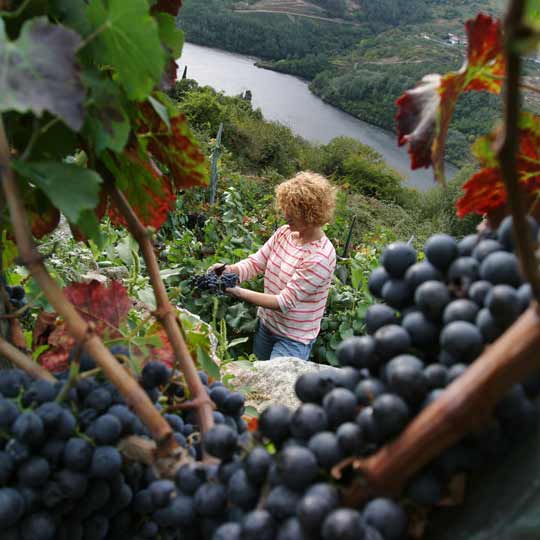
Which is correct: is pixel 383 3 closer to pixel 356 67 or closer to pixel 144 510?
pixel 356 67

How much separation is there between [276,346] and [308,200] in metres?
0.88

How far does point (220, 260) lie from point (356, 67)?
1487 inches

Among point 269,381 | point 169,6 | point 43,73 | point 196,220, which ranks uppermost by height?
point 169,6

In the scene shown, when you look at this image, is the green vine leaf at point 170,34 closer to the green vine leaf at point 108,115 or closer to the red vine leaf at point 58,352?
the green vine leaf at point 108,115

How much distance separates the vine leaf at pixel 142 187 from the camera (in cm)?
75

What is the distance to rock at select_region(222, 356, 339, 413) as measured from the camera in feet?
5.85

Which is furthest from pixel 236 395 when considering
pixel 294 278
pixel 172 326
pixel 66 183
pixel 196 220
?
pixel 196 220

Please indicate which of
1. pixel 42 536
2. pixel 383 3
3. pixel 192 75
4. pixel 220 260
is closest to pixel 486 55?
pixel 42 536

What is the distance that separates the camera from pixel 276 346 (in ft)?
10.3

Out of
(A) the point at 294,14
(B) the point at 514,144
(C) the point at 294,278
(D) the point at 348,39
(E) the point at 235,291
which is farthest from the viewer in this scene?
(A) the point at 294,14

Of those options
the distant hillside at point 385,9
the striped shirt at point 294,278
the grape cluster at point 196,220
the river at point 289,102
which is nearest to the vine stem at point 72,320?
the striped shirt at point 294,278

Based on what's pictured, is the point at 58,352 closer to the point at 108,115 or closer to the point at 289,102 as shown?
the point at 108,115

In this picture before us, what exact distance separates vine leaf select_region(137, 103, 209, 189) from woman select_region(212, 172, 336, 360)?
2.04 m

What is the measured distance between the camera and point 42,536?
55cm
